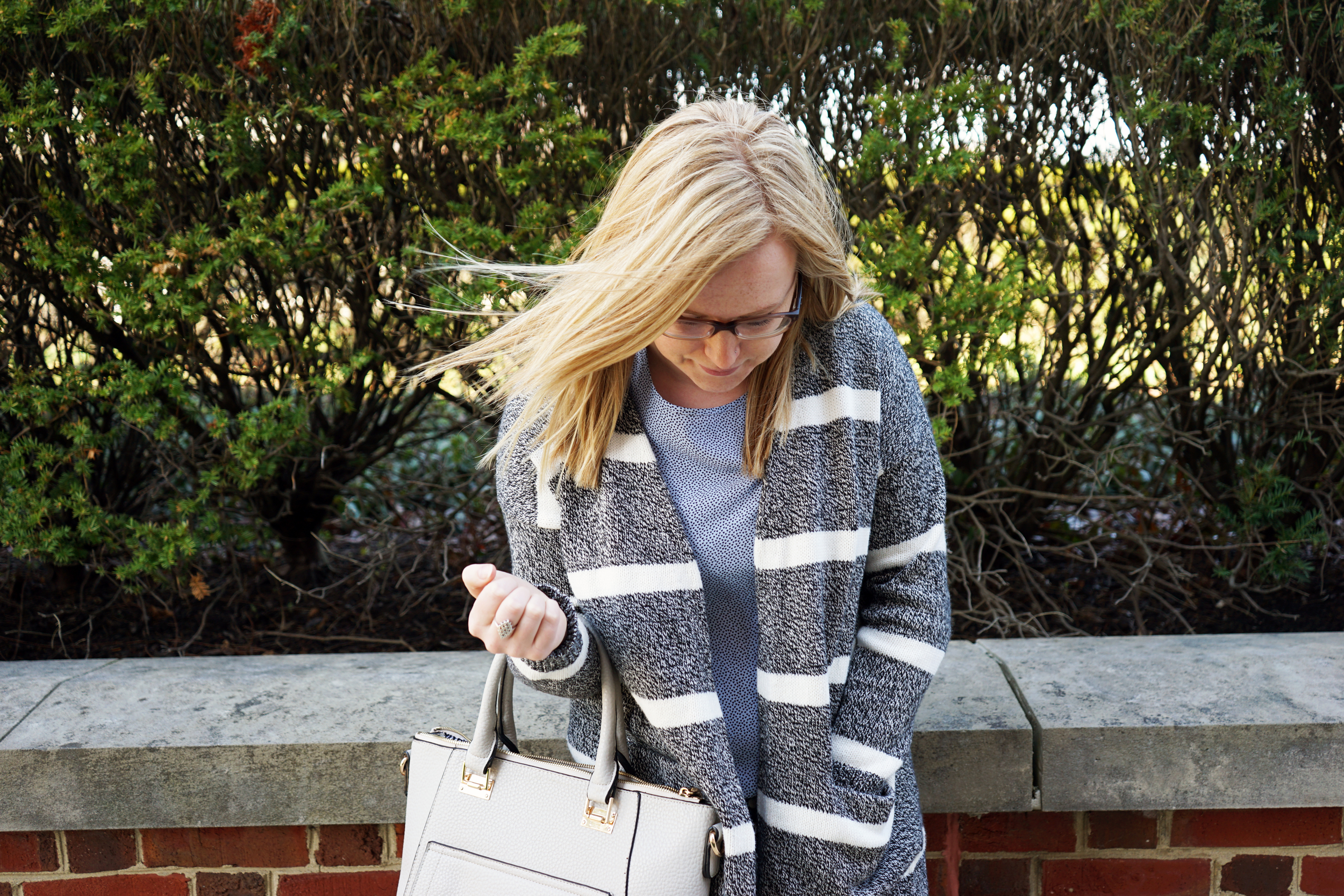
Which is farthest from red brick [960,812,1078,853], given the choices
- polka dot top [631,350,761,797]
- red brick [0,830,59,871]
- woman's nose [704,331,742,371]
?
red brick [0,830,59,871]

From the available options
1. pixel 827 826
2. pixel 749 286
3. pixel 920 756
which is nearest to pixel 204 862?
pixel 827 826

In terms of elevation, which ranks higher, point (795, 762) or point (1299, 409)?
point (1299, 409)

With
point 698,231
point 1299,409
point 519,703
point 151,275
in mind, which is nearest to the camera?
point 698,231

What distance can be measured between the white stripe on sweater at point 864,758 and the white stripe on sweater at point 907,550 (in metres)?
0.27

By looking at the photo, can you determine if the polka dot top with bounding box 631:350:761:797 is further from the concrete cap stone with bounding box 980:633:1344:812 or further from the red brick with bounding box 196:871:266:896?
the red brick with bounding box 196:871:266:896

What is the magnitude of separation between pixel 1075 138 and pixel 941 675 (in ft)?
4.87

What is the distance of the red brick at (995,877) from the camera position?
2072mm

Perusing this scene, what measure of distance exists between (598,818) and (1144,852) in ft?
4.37

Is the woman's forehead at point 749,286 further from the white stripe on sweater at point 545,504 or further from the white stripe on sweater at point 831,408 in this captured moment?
the white stripe on sweater at point 545,504

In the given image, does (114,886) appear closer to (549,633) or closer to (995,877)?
(549,633)

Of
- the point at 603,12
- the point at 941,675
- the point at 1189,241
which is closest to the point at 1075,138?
the point at 1189,241

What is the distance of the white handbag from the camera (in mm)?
1331

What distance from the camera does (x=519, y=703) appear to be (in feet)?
6.89

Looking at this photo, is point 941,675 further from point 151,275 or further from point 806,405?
point 151,275
